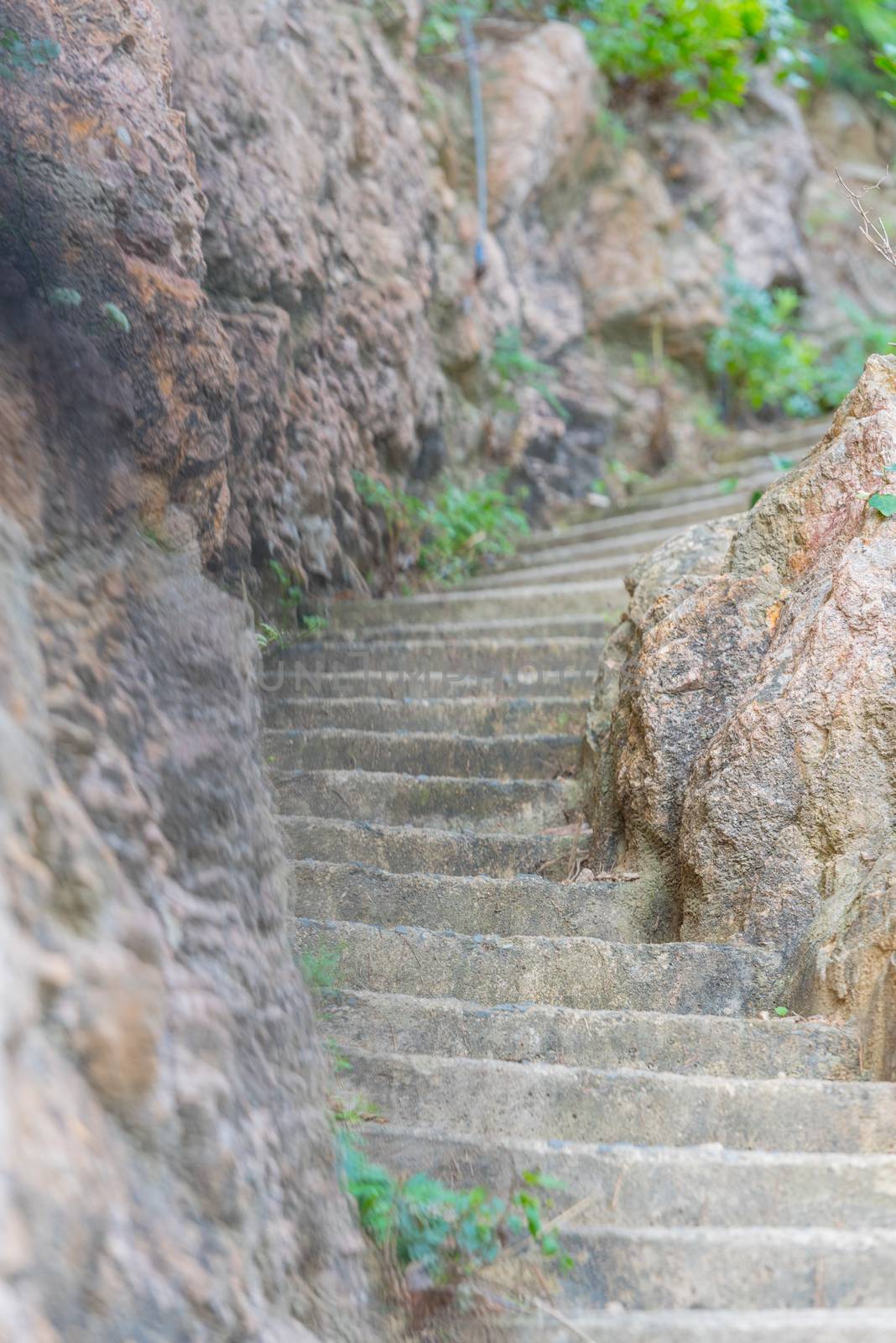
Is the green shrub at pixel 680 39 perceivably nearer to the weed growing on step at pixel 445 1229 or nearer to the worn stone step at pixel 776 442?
the worn stone step at pixel 776 442

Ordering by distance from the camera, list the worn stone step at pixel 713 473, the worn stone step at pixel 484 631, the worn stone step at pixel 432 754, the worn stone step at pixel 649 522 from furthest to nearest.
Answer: the worn stone step at pixel 713 473 < the worn stone step at pixel 649 522 < the worn stone step at pixel 484 631 < the worn stone step at pixel 432 754

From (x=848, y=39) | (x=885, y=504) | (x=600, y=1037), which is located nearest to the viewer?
(x=600, y=1037)

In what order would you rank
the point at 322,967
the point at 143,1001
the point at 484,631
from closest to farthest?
the point at 143,1001 < the point at 322,967 < the point at 484,631

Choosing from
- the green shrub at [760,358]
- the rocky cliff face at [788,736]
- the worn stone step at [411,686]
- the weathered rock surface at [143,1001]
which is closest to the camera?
the weathered rock surface at [143,1001]

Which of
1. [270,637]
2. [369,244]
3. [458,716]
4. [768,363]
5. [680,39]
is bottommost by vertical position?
[458,716]

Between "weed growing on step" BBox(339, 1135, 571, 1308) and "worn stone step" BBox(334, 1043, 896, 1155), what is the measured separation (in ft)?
0.83

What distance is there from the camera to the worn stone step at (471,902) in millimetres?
3105

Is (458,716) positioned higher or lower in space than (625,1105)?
higher

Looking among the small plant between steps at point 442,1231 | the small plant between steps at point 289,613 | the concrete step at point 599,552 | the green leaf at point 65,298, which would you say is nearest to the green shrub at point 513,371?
the concrete step at point 599,552

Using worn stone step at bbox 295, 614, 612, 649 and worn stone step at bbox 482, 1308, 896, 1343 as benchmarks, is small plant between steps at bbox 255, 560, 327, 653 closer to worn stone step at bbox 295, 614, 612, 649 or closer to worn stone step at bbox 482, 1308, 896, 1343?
worn stone step at bbox 295, 614, 612, 649

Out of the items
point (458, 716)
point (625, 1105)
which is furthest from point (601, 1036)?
point (458, 716)

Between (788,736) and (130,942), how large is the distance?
1.70 m

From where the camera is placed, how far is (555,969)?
9.15 feet

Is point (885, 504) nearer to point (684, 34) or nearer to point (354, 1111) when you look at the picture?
point (354, 1111)
